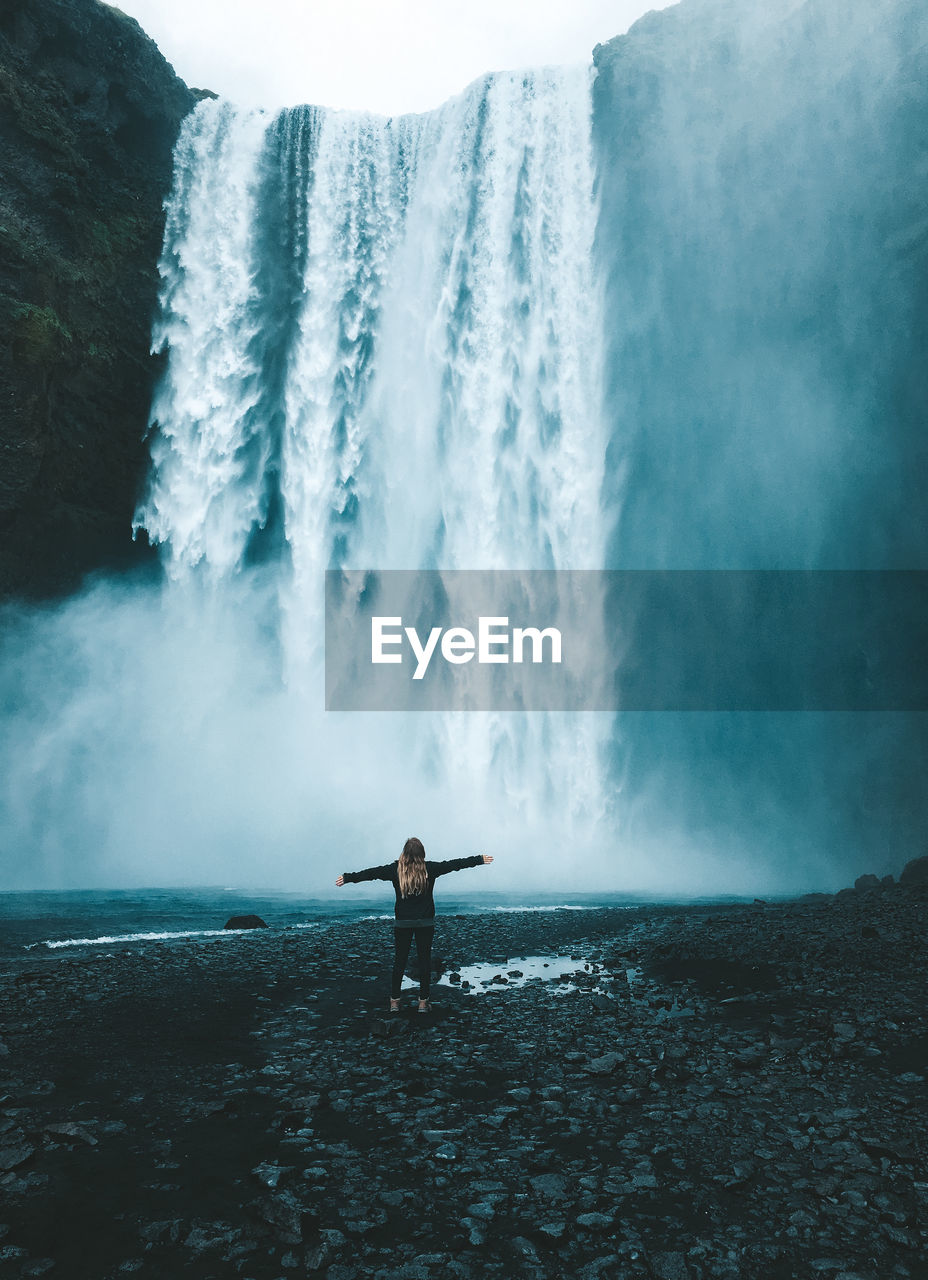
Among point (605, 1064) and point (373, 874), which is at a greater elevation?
point (373, 874)

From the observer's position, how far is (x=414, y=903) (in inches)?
301

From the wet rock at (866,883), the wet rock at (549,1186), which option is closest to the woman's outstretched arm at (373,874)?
the wet rock at (549,1186)

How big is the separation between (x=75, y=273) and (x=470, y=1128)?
3238 centimetres

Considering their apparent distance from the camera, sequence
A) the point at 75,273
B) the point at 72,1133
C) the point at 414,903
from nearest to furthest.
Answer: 1. the point at 72,1133
2. the point at 414,903
3. the point at 75,273

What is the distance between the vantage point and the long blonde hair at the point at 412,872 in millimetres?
7621

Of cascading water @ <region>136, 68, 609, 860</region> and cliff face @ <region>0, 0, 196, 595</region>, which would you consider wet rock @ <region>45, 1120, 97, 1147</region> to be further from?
cliff face @ <region>0, 0, 196, 595</region>

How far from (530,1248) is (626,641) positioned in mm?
30390

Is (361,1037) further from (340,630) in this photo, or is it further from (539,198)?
(539,198)

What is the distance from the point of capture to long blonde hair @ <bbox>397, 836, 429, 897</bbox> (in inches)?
300

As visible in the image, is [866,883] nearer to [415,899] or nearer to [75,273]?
[415,899]

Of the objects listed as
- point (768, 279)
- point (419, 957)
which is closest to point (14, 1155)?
point (419, 957)

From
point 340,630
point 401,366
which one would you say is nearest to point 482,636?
point 340,630

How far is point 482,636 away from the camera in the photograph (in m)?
31.3

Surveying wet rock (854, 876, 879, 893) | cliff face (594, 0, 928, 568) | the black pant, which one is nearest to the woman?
the black pant
